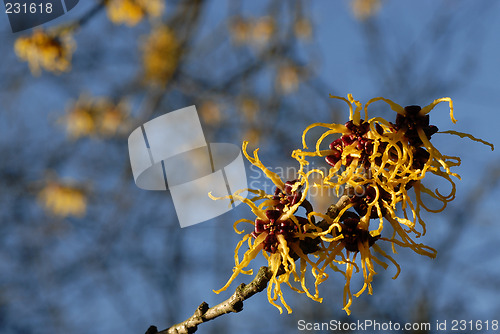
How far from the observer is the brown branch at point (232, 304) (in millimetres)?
858

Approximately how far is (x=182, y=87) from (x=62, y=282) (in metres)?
2.40

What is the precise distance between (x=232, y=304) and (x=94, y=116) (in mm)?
3046

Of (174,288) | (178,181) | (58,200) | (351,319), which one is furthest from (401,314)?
(58,200)

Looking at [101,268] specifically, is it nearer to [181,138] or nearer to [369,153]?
[181,138]

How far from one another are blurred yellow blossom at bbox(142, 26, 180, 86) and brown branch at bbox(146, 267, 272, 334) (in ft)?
7.17

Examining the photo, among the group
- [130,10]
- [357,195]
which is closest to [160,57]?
[130,10]

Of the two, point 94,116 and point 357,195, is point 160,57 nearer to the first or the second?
point 94,116

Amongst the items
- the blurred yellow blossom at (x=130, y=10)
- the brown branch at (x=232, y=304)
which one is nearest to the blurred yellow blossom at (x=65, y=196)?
the blurred yellow blossom at (x=130, y=10)

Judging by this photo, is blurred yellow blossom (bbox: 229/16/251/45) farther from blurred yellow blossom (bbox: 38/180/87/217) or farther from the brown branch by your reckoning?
the brown branch

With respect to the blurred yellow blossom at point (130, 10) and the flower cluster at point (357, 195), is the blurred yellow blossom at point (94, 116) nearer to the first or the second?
the blurred yellow blossom at point (130, 10)

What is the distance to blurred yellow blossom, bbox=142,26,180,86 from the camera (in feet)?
10.0

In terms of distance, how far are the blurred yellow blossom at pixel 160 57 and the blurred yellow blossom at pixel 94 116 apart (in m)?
0.37

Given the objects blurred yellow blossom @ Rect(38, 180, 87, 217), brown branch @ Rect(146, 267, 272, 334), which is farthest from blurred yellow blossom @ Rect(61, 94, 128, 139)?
brown branch @ Rect(146, 267, 272, 334)

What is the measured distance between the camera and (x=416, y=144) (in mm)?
877
